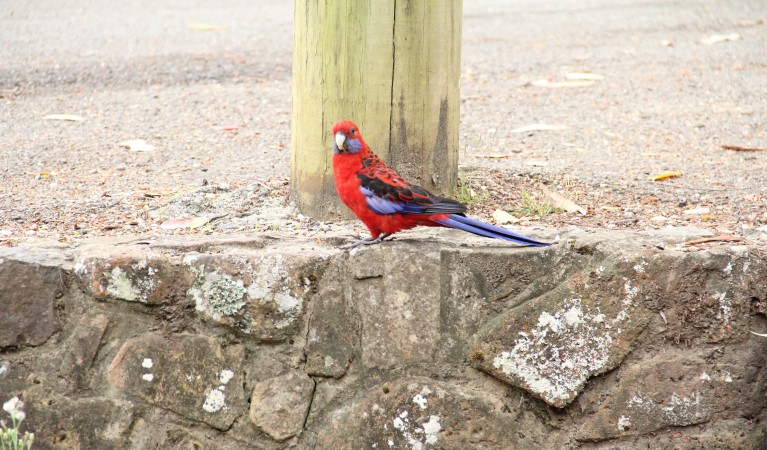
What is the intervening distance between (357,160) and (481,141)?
230cm

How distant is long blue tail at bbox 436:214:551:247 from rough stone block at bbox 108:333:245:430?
0.96 metres

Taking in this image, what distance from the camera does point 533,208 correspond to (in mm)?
3992

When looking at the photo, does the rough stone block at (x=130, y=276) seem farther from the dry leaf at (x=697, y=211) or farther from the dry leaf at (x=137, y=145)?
the dry leaf at (x=697, y=211)

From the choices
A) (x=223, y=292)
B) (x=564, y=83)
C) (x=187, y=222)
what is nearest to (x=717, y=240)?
(x=223, y=292)

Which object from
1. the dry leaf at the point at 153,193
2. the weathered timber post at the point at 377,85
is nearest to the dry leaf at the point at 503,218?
the weathered timber post at the point at 377,85

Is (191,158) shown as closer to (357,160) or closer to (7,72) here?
(357,160)

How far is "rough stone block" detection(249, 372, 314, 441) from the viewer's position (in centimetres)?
334

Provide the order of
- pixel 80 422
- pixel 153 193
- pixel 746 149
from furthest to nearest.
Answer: pixel 746 149 → pixel 153 193 → pixel 80 422

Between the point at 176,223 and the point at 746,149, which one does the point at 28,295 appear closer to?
the point at 176,223

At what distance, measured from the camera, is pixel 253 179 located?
452cm

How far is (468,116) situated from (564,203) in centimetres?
227

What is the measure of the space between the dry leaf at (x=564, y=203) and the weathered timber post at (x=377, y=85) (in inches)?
21.7

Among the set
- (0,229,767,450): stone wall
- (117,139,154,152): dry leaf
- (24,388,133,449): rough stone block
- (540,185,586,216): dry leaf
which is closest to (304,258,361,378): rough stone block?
(0,229,767,450): stone wall

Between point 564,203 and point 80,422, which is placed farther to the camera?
point 564,203
